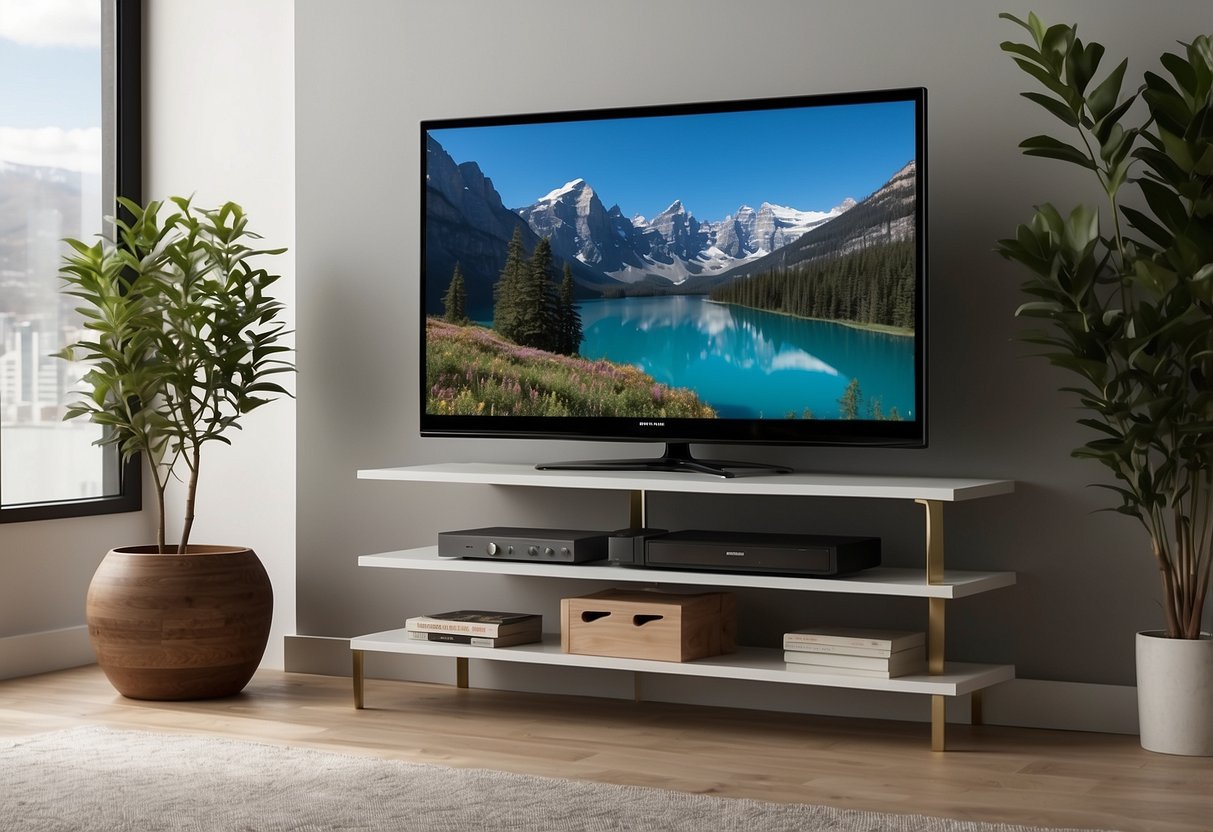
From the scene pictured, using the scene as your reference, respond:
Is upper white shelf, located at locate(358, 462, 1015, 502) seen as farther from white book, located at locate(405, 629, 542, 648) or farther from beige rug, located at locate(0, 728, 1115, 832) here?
beige rug, located at locate(0, 728, 1115, 832)

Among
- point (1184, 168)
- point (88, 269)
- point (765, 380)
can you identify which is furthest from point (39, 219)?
point (1184, 168)

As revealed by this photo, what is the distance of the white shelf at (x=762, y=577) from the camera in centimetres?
365

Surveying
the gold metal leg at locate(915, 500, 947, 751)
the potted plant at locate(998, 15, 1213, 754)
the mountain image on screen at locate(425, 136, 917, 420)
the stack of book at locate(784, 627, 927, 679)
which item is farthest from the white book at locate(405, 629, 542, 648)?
the potted plant at locate(998, 15, 1213, 754)

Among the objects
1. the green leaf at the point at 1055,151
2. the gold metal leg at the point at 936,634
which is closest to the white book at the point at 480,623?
the gold metal leg at the point at 936,634

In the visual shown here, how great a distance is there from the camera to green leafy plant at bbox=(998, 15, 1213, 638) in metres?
3.45

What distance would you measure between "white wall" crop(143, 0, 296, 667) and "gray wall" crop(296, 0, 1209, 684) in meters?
0.13

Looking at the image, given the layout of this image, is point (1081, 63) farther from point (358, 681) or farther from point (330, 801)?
point (358, 681)

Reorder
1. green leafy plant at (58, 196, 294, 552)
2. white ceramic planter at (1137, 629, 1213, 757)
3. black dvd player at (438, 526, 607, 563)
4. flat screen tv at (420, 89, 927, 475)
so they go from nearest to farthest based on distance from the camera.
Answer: white ceramic planter at (1137, 629, 1213, 757)
flat screen tv at (420, 89, 927, 475)
black dvd player at (438, 526, 607, 563)
green leafy plant at (58, 196, 294, 552)

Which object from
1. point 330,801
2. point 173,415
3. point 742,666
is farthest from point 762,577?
point 173,415

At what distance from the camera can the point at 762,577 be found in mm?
3801

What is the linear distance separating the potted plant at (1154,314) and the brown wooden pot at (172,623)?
2.30m

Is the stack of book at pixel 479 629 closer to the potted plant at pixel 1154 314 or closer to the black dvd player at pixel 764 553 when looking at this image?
the black dvd player at pixel 764 553

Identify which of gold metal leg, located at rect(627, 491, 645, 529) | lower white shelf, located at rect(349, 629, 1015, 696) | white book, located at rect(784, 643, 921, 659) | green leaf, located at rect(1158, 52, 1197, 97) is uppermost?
green leaf, located at rect(1158, 52, 1197, 97)

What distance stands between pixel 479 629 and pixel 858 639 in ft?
3.44
